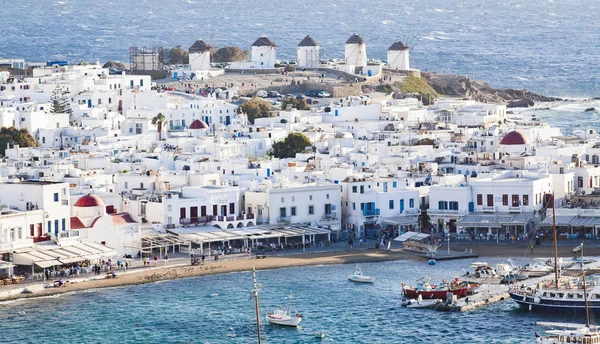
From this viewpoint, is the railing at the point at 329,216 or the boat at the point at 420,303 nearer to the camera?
the boat at the point at 420,303

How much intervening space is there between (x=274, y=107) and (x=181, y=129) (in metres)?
12.2

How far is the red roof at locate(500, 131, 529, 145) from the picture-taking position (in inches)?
3762

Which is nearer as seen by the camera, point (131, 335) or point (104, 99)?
point (131, 335)

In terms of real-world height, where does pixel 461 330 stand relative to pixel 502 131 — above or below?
below

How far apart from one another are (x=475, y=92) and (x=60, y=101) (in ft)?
150

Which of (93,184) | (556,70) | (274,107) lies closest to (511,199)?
(93,184)

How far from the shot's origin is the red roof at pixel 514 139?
3762 inches

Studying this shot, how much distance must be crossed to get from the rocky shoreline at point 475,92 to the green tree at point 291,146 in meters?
46.4

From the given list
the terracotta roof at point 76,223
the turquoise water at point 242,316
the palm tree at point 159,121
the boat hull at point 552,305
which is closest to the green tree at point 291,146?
the palm tree at point 159,121

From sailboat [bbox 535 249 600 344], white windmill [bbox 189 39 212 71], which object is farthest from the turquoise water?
white windmill [bbox 189 39 212 71]

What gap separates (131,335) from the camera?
208ft

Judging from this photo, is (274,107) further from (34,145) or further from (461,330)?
(461,330)

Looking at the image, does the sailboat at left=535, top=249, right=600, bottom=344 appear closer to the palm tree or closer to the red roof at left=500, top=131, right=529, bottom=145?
the red roof at left=500, top=131, right=529, bottom=145

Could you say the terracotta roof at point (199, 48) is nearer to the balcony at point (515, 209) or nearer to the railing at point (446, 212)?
the railing at point (446, 212)
